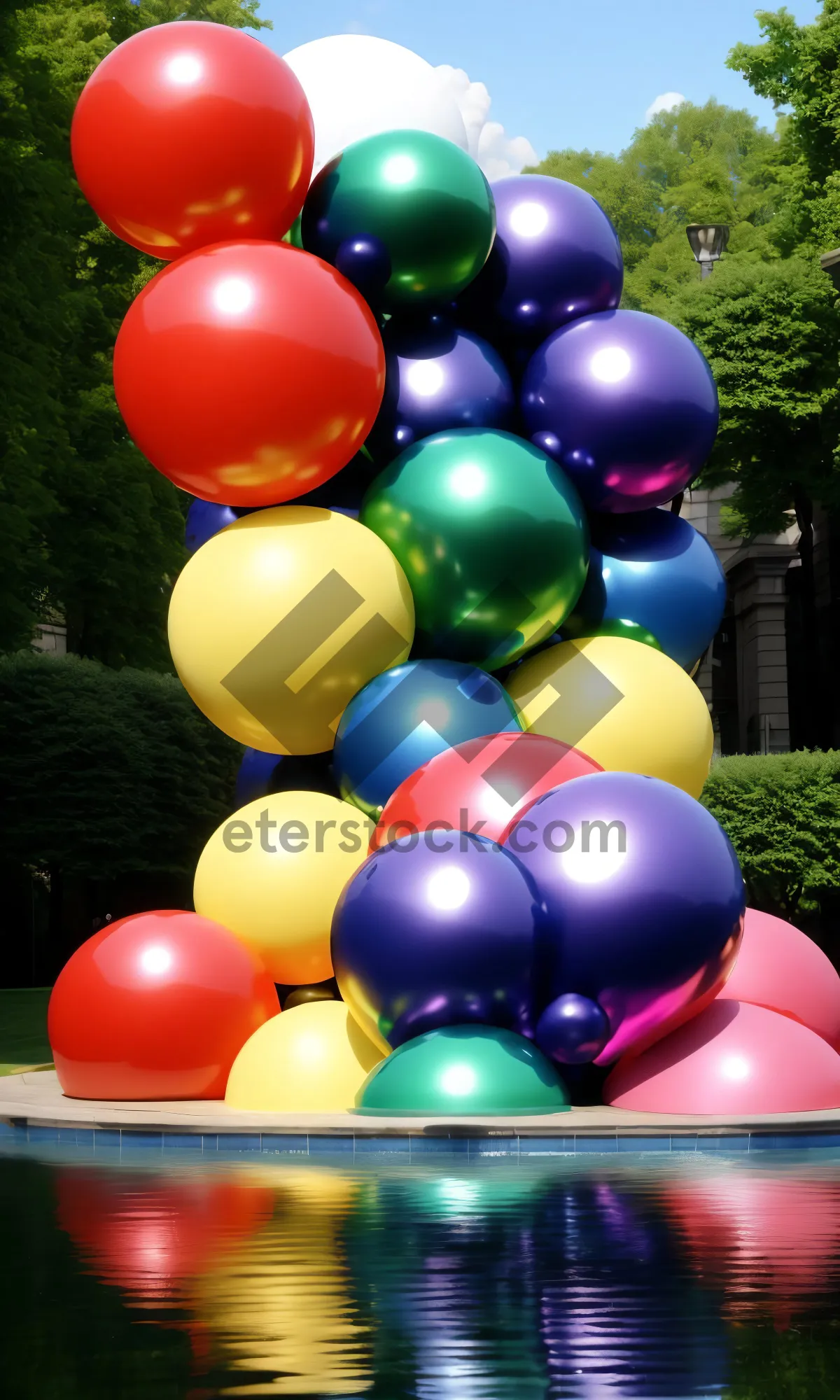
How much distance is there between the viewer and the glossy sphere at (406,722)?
1209 cm

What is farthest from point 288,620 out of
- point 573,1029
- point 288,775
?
point 573,1029

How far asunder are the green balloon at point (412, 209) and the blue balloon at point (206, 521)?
6.40 ft

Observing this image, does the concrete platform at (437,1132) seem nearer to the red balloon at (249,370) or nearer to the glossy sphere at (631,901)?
the glossy sphere at (631,901)

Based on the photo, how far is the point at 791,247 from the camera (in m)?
37.8

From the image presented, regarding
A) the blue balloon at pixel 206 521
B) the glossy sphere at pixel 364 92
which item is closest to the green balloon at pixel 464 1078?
the blue balloon at pixel 206 521

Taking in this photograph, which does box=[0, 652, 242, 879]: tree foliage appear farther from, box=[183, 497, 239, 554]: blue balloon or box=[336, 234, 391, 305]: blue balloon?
box=[336, 234, 391, 305]: blue balloon

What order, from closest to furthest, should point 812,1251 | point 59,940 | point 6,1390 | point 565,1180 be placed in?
point 6,1390, point 812,1251, point 565,1180, point 59,940

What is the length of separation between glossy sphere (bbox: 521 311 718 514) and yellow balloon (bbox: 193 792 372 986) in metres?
3.01

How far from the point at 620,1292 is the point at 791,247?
34.1 m

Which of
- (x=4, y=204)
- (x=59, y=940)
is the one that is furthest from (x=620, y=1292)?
(x=59, y=940)

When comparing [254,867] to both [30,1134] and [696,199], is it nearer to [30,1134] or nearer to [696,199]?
[30,1134]

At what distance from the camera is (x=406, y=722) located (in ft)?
39.7

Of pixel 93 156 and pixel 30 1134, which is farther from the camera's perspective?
pixel 93 156

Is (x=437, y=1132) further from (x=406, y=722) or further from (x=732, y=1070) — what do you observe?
(x=406, y=722)
